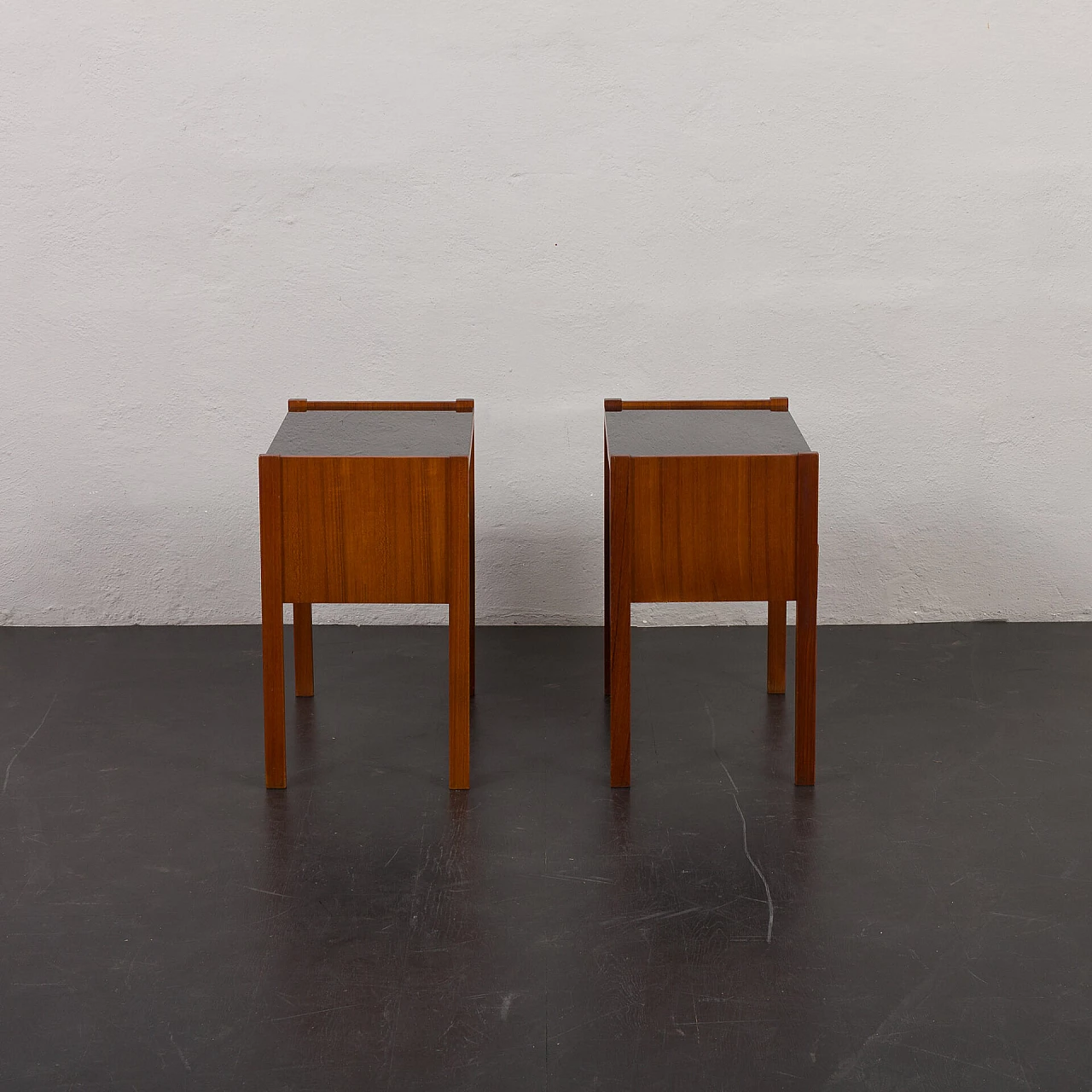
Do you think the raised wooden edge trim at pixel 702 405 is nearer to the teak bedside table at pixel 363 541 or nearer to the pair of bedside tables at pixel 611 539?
the pair of bedside tables at pixel 611 539

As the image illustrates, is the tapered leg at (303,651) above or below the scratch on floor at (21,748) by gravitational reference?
above

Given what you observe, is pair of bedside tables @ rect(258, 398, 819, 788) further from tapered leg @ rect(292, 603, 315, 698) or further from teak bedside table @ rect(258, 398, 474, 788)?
tapered leg @ rect(292, 603, 315, 698)

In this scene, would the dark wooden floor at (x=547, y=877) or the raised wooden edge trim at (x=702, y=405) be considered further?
the raised wooden edge trim at (x=702, y=405)

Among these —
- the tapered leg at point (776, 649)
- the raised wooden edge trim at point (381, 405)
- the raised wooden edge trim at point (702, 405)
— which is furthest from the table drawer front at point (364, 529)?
the tapered leg at point (776, 649)

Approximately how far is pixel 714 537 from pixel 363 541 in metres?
0.66

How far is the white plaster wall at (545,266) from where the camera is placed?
3.14 metres

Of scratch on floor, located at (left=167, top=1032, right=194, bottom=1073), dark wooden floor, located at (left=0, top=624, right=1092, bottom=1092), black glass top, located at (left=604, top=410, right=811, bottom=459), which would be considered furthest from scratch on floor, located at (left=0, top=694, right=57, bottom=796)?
black glass top, located at (left=604, top=410, right=811, bottom=459)

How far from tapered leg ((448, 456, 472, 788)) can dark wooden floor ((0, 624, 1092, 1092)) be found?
0.27 feet

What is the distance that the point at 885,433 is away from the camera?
3342 mm

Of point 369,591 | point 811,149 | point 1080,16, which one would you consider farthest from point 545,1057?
point 1080,16

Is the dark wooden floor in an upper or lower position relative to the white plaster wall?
lower

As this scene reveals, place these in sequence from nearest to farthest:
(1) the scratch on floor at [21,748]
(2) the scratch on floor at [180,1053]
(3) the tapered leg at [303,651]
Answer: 1. (2) the scratch on floor at [180,1053]
2. (1) the scratch on floor at [21,748]
3. (3) the tapered leg at [303,651]

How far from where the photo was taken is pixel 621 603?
2.46 meters

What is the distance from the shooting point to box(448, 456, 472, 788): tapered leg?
245 cm
